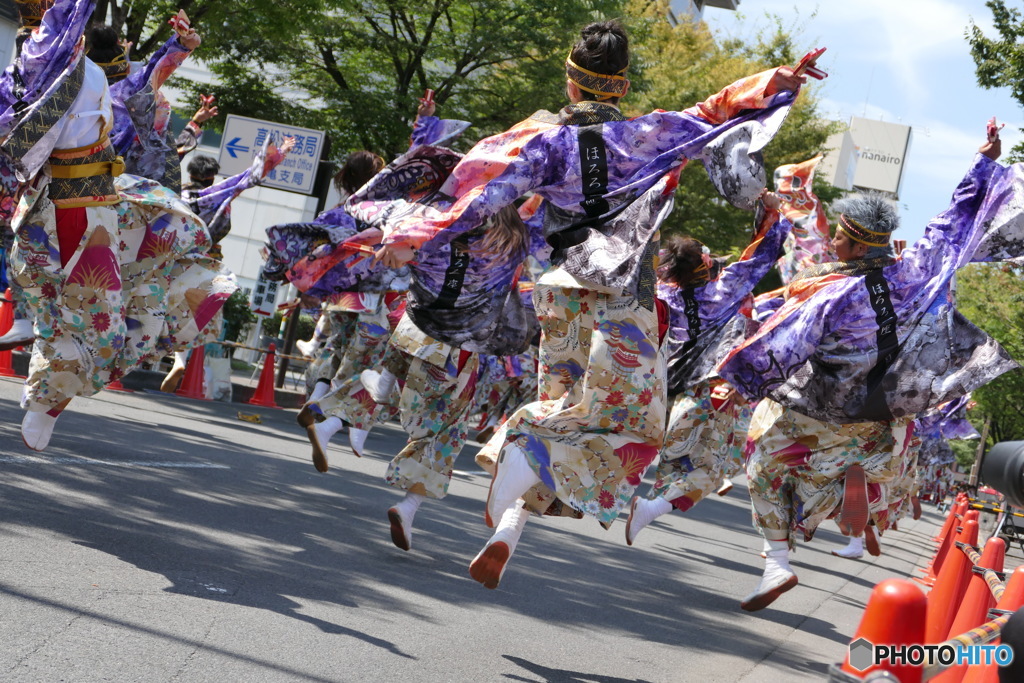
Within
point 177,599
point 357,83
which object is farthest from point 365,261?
point 357,83

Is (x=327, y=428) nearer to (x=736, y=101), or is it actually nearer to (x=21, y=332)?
(x=21, y=332)

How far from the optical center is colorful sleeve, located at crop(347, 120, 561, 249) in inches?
162

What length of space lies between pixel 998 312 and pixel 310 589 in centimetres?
2225

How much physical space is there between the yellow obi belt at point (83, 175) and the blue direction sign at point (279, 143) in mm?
9093

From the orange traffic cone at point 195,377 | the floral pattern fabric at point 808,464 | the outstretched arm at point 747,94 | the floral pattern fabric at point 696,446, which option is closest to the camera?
the outstretched arm at point 747,94

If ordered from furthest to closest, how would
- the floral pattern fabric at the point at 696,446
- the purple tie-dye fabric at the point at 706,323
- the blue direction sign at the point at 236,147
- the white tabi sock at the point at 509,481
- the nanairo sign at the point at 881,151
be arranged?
the nanairo sign at the point at 881,151 < the blue direction sign at the point at 236,147 < the floral pattern fabric at the point at 696,446 < the purple tie-dye fabric at the point at 706,323 < the white tabi sock at the point at 509,481

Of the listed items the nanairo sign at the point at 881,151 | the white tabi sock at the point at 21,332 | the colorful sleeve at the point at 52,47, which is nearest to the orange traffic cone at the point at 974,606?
the colorful sleeve at the point at 52,47

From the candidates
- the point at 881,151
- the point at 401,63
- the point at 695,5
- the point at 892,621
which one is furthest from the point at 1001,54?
the point at 881,151

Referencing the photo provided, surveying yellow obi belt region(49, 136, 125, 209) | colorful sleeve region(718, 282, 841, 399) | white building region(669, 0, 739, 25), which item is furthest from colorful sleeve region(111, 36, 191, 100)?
white building region(669, 0, 739, 25)

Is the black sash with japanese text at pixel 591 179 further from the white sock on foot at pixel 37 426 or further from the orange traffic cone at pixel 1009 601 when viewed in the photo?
the white sock on foot at pixel 37 426

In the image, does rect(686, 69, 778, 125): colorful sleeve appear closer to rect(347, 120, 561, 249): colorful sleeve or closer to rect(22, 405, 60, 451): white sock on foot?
rect(347, 120, 561, 249): colorful sleeve

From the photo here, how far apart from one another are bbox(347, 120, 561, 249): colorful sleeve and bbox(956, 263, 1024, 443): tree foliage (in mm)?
13456

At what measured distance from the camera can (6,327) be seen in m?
10.4

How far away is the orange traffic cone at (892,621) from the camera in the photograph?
1407mm
